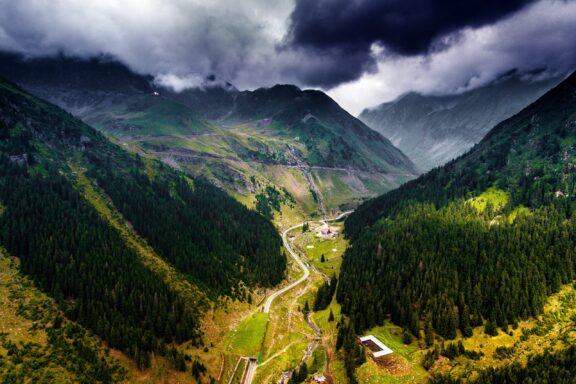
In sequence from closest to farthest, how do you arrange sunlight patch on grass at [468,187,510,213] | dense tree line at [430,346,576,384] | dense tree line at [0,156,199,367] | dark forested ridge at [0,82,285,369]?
dense tree line at [430,346,576,384] < dense tree line at [0,156,199,367] < dark forested ridge at [0,82,285,369] < sunlight patch on grass at [468,187,510,213]

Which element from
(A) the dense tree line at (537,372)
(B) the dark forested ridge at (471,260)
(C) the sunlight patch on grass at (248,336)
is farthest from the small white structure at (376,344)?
(C) the sunlight patch on grass at (248,336)

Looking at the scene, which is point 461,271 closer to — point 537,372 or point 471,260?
point 471,260

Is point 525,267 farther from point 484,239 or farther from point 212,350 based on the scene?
point 212,350

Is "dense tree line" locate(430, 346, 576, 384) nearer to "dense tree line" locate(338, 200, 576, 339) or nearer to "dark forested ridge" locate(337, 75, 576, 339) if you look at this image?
"dark forested ridge" locate(337, 75, 576, 339)

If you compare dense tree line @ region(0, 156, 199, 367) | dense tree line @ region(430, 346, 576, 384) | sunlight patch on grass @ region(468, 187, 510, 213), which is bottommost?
dense tree line @ region(430, 346, 576, 384)

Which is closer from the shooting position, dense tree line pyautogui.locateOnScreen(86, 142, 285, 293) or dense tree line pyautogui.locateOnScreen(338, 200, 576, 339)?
dense tree line pyautogui.locateOnScreen(338, 200, 576, 339)

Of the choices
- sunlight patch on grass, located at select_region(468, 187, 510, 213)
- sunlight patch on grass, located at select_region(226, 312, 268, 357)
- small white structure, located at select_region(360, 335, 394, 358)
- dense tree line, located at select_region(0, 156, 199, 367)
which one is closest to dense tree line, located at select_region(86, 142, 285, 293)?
dense tree line, located at select_region(0, 156, 199, 367)

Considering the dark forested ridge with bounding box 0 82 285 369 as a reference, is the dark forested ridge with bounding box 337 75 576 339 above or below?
below
